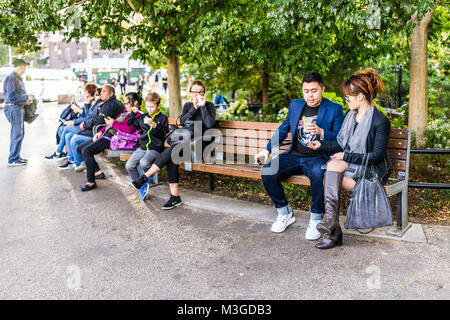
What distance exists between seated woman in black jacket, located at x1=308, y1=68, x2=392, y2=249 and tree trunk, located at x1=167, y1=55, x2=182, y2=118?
494 cm

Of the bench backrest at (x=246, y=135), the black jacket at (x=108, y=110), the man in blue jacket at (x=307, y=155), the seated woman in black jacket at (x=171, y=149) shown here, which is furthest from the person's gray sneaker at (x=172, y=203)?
the black jacket at (x=108, y=110)

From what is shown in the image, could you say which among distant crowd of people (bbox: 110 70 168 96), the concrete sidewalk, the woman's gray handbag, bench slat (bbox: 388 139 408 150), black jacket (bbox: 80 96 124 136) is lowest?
the concrete sidewalk

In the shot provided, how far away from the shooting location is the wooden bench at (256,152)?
4.37m

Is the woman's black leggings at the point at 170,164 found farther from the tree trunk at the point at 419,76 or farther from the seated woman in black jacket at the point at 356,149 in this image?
the tree trunk at the point at 419,76

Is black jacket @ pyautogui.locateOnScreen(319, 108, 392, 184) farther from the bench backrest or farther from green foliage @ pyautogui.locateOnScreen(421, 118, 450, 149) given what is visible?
green foliage @ pyautogui.locateOnScreen(421, 118, 450, 149)

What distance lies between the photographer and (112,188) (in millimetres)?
6426

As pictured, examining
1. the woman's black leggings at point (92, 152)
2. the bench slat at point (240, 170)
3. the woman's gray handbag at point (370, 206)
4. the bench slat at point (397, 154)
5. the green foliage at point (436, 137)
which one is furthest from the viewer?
the woman's black leggings at point (92, 152)

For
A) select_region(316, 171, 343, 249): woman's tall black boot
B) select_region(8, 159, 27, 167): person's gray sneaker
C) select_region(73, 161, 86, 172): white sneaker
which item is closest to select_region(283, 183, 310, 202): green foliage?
select_region(316, 171, 343, 249): woman's tall black boot

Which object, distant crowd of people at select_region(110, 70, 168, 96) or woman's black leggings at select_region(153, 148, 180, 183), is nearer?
woman's black leggings at select_region(153, 148, 180, 183)

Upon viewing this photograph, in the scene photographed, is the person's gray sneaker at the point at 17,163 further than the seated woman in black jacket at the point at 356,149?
Yes

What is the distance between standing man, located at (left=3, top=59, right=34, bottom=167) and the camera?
26.6ft

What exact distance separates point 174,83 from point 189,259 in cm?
549

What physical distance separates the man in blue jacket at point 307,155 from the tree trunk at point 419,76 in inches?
91.8
